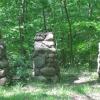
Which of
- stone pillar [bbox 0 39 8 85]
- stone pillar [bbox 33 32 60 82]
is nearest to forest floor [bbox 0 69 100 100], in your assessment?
stone pillar [bbox 0 39 8 85]

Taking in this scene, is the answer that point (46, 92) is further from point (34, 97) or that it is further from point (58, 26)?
point (58, 26)

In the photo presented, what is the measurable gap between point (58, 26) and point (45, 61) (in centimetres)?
623

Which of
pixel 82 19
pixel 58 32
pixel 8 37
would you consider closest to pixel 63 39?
pixel 58 32

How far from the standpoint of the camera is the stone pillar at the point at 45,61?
42.8 ft

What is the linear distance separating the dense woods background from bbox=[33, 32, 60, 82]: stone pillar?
475 cm

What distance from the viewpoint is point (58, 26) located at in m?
19.0

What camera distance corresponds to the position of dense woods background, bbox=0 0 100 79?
61.4 ft

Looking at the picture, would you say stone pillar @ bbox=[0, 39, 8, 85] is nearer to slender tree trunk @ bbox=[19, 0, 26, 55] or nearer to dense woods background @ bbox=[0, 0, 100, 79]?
dense woods background @ bbox=[0, 0, 100, 79]

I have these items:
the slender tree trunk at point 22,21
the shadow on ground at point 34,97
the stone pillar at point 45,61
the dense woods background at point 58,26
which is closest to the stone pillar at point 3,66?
the stone pillar at point 45,61

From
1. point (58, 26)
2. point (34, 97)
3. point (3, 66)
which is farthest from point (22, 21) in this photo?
point (34, 97)

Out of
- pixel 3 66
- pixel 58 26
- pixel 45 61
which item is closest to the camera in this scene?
pixel 3 66

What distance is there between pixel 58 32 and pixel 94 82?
743 centimetres

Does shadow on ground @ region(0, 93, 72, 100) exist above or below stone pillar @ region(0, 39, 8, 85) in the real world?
below

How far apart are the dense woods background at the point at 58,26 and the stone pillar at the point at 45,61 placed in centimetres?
475
